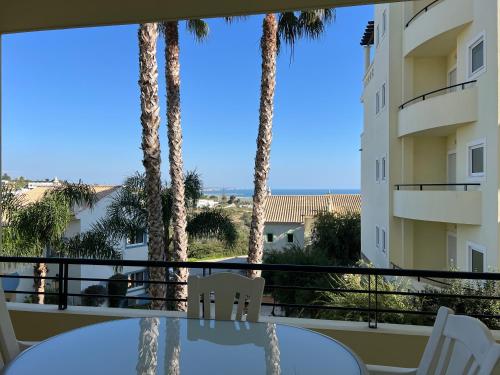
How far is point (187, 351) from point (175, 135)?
6515 mm

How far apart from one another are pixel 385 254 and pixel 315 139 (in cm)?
1958

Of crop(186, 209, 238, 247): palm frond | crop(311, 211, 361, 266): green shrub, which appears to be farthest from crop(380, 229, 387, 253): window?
crop(311, 211, 361, 266): green shrub

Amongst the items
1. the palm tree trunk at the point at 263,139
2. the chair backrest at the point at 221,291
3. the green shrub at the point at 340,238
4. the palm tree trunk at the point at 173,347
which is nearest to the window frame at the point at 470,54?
the palm tree trunk at the point at 263,139

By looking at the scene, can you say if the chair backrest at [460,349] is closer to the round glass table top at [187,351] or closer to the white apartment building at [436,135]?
the round glass table top at [187,351]

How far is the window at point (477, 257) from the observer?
7.39 m

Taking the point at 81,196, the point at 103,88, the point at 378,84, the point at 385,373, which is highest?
the point at 103,88

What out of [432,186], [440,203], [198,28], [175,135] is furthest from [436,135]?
[175,135]

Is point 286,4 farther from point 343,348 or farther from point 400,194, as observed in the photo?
point 400,194

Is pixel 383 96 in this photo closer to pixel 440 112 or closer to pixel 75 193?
pixel 440 112

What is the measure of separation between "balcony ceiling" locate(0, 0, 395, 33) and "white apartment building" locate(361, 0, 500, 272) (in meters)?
5.73

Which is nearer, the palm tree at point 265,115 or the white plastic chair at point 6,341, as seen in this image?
the white plastic chair at point 6,341

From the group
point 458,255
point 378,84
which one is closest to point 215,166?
point 378,84

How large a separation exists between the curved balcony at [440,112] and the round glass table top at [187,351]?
7.46 metres

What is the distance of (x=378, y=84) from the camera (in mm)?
12023
